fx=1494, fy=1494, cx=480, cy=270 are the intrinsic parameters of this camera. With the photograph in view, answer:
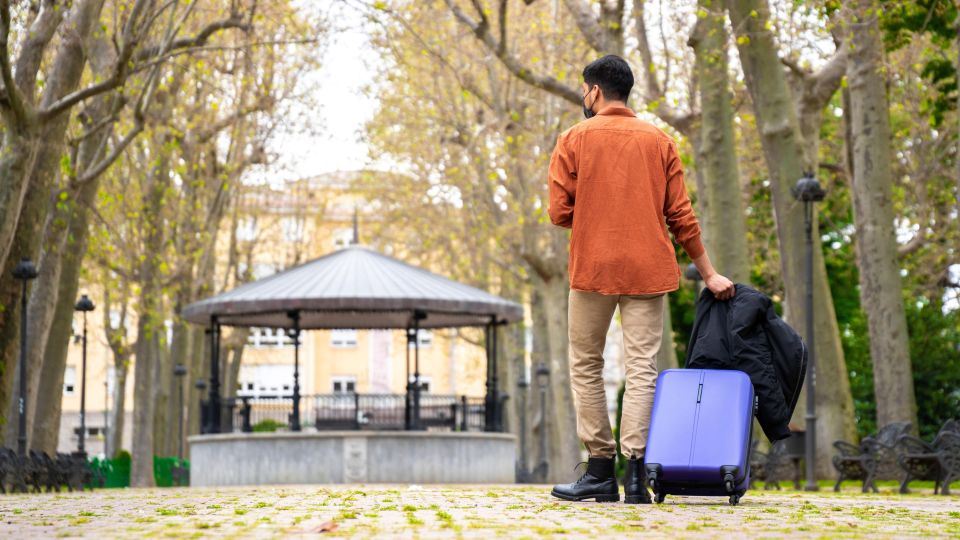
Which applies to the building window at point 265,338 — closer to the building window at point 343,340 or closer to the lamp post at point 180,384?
the lamp post at point 180,384

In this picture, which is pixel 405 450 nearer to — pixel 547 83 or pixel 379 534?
pixel 547 83

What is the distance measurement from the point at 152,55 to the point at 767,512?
13.4 metres

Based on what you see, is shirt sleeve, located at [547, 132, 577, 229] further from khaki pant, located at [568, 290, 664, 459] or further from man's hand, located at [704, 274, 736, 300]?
man's hand, located at [704, 274, 736, 300]

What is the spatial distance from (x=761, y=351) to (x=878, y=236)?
13.0 meters

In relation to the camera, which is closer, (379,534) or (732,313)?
(379,534)

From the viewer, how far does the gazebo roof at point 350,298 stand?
2411 cm

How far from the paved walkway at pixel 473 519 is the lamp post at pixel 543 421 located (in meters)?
26.3

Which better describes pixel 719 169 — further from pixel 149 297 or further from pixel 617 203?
pixel 149 297

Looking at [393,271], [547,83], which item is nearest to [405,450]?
[393,271]

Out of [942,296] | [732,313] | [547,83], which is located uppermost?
[547,83]

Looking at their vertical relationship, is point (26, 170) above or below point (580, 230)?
above

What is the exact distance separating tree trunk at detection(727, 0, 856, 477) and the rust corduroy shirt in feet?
36.0

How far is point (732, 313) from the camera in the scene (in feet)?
23.1

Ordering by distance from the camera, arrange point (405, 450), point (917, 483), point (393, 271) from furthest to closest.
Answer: point (393, 271), point (405, 450), point (917, 483)
